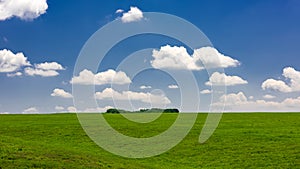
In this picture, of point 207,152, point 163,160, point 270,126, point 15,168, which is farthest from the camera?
point 270,126

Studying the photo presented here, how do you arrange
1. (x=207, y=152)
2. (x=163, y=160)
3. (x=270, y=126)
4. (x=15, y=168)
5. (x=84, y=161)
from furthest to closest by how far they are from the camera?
(x=270, y=126), (x=207, y=152), (x=163, y=160), (x=84, y=161), (x=15, y=168)

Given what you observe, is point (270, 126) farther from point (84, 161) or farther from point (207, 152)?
point (84, 161)

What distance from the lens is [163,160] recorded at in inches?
1743

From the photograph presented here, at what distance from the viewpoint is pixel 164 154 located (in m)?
47.1

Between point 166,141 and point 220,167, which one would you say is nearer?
point 220,167


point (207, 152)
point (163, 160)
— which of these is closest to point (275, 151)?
point (207, 152)

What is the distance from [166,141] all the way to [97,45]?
22.5 m

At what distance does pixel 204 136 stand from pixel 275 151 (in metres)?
12.7

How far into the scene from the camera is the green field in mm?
33906

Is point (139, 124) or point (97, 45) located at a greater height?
point (97, 45)

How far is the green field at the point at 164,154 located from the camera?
33.9 m

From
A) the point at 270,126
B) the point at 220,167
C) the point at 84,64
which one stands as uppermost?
the point at 84,64

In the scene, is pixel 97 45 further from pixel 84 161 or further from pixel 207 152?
pixel 207 152

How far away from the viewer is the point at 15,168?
30078mm
